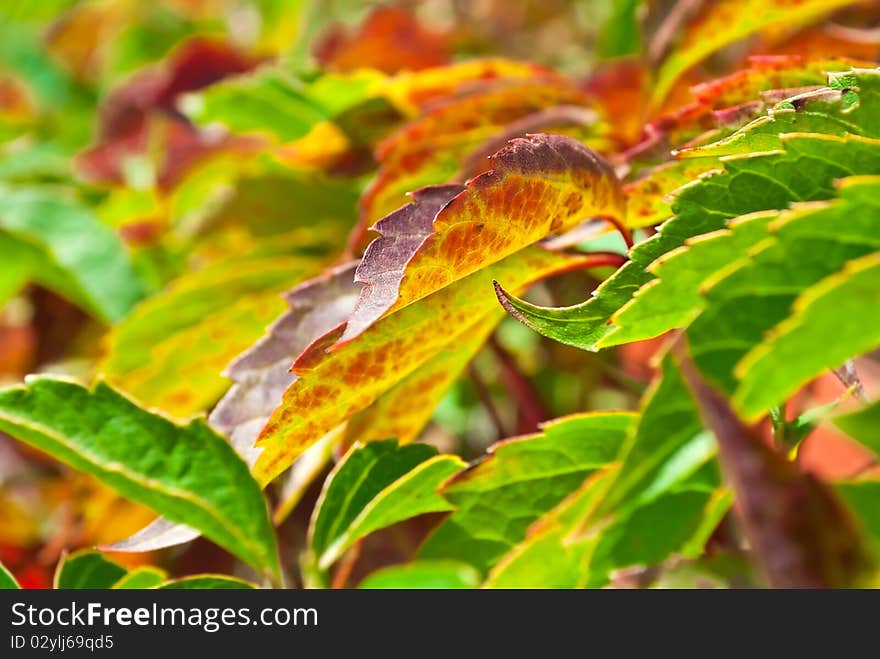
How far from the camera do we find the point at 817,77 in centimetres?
55

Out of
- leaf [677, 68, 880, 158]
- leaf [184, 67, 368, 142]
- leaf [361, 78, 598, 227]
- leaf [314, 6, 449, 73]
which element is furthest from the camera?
leaf [314, 6, 449, 73]

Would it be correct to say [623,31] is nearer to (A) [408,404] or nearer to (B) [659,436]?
(A) [408,404]

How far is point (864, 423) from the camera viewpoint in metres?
0.37

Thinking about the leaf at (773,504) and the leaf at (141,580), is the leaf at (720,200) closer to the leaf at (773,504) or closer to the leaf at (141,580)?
the leaf at (773,504)

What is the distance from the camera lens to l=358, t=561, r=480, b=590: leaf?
1.75 ft

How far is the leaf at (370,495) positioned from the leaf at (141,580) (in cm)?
9

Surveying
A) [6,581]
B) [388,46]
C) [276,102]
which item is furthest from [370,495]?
[388,46]

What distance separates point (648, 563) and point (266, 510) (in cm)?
22

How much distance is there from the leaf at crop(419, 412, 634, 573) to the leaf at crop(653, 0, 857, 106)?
0.38 m

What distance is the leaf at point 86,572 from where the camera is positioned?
1.84 feet

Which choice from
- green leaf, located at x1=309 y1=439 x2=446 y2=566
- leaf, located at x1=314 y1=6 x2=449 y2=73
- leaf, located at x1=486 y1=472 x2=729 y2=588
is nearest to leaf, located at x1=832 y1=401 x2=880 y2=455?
leaf, located at x1=486 y1=472 x2=729 y2=588

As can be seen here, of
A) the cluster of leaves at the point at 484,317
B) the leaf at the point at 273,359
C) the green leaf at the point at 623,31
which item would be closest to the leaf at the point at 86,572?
the cluster of leaves at the point at 484,317

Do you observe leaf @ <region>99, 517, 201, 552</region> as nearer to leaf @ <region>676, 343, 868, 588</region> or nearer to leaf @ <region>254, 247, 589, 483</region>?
leaf @ <region>254, 247, 589, 483</region>

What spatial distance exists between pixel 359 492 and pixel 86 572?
182 millimetres
